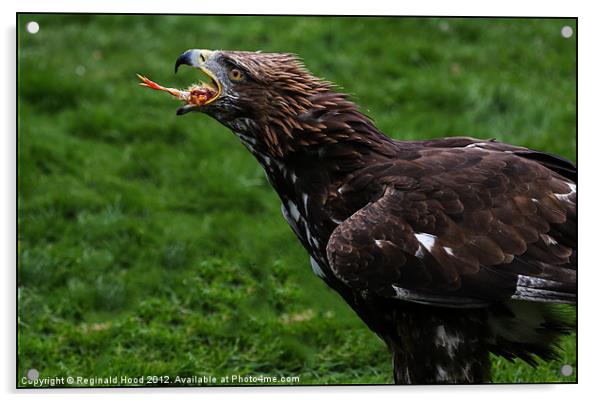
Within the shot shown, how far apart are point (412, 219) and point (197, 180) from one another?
7.14 feet

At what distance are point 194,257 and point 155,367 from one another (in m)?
0.73

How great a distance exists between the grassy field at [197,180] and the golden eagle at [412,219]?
0.63m

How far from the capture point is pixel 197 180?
6324 mm

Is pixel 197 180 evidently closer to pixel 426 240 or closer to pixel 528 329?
pixel 426 240

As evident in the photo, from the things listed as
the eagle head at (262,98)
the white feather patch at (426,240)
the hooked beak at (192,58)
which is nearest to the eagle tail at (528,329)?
the white feather patch at (426,240)

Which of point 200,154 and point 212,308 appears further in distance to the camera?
point 200,154

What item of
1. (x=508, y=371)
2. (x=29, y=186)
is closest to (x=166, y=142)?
(x=29, y=186)

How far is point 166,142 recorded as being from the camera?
6457 mm

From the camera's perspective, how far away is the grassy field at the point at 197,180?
548 cm

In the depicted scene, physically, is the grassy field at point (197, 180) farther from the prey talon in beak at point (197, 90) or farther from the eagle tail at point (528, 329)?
the prey talon in beak at point (197, 90)

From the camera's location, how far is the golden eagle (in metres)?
4.40

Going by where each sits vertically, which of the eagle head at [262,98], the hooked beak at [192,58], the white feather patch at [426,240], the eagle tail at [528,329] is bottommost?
the eagle tail at [528,329]

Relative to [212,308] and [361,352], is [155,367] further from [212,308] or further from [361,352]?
[361,352]

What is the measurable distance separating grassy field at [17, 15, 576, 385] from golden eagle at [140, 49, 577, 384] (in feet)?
2.05
